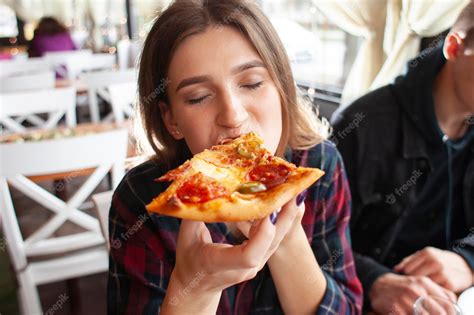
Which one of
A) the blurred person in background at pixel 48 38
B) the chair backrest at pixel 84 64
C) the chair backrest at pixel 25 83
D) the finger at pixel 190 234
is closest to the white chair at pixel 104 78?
the chair backrest at pixel 25 83

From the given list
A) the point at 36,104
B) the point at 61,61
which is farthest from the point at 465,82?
Answer: the point at 61,61

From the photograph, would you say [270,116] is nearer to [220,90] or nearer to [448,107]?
[220,90]

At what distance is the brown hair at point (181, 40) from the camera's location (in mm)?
1273

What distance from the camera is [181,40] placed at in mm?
1249

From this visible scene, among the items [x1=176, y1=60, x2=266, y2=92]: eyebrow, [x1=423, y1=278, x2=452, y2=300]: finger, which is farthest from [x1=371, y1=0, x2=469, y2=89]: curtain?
[x1=176, y1=60, x2=266, y2=92]: eyebrow

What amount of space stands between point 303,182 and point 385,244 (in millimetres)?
1124

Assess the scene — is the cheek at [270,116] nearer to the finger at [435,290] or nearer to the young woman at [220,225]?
the young woman at [220,225]

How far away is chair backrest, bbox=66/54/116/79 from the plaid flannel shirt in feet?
19.6

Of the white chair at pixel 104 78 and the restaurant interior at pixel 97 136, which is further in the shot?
the white chair at pixel 104 78

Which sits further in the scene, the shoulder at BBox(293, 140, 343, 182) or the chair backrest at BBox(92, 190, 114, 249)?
the chair backrest at BBox(92, 190, 114, 249)

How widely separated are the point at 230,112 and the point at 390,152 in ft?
3.22

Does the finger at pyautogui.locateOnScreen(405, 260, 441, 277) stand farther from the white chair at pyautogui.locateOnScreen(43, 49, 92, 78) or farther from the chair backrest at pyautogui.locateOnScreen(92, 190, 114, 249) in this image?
the white chair at pyautogui.locateOnScreen(43, 49, 92, 78)

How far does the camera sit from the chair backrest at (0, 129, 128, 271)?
2.15m

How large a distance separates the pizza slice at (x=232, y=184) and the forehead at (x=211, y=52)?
0.78 ft
